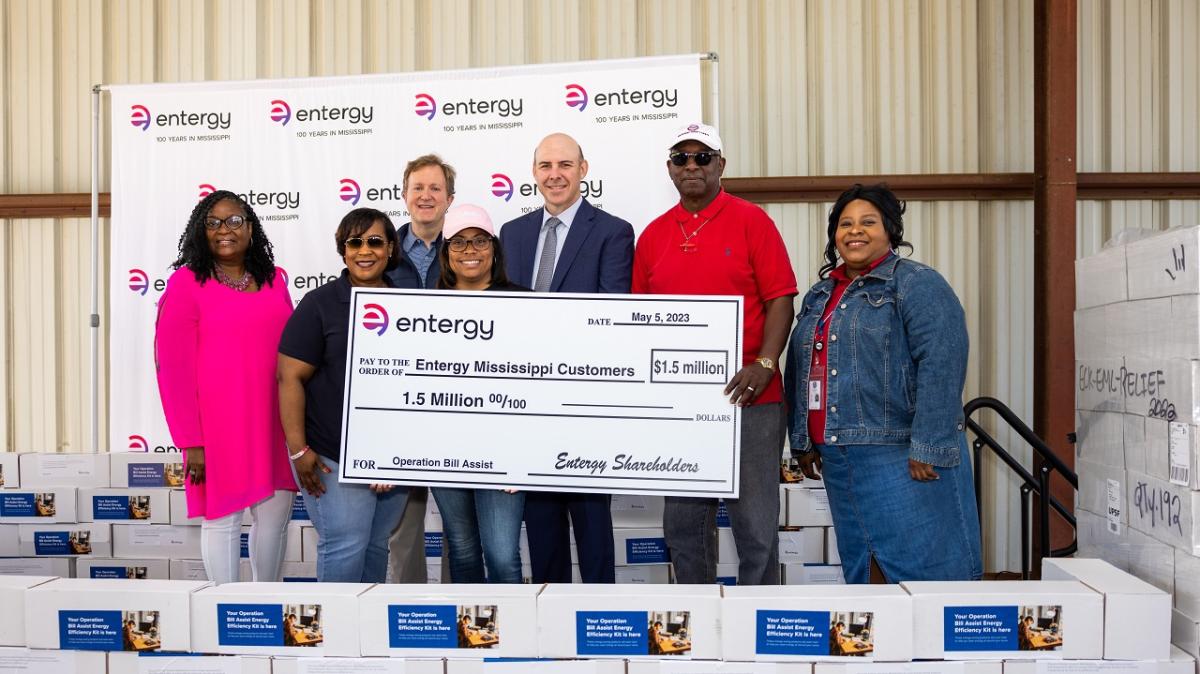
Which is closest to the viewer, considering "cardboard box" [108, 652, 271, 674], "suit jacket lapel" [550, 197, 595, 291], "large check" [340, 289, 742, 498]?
"cardboard box" [108, 652, 271, 674]

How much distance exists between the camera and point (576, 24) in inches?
199

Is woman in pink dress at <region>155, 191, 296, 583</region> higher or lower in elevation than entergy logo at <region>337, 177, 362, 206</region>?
lower

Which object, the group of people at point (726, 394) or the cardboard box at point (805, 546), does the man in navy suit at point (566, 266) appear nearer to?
the group of people at point (726, 394)

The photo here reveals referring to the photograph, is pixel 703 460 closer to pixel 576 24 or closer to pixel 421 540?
pixel 421 540

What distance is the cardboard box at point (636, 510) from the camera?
12.8 feet

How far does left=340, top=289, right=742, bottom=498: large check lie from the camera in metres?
2.52

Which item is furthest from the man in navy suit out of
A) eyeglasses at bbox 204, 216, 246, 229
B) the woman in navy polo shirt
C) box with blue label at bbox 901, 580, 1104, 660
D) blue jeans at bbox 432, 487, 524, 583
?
box with blue label at bbox 901, 580, 1104, 660

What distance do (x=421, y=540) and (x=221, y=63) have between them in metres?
3.81

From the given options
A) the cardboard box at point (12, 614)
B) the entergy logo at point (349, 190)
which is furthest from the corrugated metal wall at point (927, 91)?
the cardboard box at point (12, 614)

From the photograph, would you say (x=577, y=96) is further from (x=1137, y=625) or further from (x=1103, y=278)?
(x=1137, y=625)

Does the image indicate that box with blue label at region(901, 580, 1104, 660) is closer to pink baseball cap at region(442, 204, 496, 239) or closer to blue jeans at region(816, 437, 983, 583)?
blue jeans at region(816, 437, 983, 583)

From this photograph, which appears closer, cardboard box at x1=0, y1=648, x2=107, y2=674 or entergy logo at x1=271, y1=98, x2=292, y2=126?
cardboard box at x1=0, y1=648, x2=107, y2=674

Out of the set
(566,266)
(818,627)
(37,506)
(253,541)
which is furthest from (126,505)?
(818,627)

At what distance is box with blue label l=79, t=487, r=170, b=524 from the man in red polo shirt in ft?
9.14
